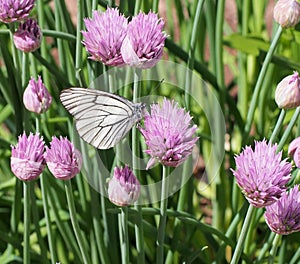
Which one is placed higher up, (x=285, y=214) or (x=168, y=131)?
(x=168, y=131)

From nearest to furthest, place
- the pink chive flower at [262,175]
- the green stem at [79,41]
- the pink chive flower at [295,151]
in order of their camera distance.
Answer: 1. the pink chive flower at [262,175]
2. the pink chive flower at [295,151]
3. the green stem at [79,41]

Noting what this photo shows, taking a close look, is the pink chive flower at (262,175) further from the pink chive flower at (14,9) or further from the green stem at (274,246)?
the pink chive flower at (14,9)

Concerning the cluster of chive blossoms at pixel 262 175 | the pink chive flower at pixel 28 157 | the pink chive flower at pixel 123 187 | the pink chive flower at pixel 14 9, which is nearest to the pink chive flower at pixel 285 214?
the cluster of chive blossoms at pixel 262 175

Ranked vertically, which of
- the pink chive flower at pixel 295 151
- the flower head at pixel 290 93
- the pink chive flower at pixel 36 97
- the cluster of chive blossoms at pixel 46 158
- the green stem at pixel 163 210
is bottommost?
the green stem at pixel 163 210

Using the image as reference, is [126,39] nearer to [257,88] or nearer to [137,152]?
[137,152]

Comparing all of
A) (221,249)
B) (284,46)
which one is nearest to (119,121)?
(221,249)

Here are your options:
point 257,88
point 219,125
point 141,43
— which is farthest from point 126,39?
point 219,125

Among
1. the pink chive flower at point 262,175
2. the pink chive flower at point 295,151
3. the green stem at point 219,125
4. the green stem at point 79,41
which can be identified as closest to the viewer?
the pink chive flower at point 262,175
